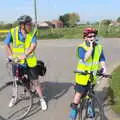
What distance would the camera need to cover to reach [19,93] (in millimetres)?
8344

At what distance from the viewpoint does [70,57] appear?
758 inches

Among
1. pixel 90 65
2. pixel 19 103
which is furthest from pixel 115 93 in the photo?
pixel 90 65

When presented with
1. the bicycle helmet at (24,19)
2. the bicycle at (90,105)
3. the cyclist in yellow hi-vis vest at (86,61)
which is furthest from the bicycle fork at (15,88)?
the bicycle at (90,105)

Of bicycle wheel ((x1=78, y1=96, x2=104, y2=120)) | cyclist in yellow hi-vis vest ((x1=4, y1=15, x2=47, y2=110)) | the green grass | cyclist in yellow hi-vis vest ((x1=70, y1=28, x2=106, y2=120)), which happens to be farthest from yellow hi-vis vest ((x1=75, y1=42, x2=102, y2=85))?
cyclist in yellow hi-vis vest ((x1=4, y1=15, x2=47, y2=110))

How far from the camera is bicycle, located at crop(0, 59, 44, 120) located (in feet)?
26.3

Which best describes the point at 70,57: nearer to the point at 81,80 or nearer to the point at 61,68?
the point at 61,68

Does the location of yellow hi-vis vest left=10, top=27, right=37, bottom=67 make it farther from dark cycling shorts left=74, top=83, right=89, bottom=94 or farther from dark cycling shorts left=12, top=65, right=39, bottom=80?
dark cycling shorts left=74, top=83, right=89, bottom=94

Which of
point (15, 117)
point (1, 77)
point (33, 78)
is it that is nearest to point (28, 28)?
point (33, 78)

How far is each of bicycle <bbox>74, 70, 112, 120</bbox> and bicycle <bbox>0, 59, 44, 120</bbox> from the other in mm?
1455

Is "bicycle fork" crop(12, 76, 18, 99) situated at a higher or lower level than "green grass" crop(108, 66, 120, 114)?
higher

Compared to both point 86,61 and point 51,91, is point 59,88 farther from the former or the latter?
point 86,61

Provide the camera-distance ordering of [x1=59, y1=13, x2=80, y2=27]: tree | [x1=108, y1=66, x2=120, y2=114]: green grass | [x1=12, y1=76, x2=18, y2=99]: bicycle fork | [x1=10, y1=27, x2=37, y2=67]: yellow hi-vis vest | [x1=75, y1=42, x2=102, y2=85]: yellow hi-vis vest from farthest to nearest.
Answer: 1. [x1=59, y1=13, x2=80, y2=27]: tree
2. [x1=108, y1=66, x2=120, y2=114]: green grass
3. [x1=10, y1=27, x2=37, y2=67]: yellow hi-vis vest
4. [x1=12, y1=76, x2=18, y2=99]: bicycle fork
5. [x1=75, y1=42, x2=102, y2=85]: yellow hi-vis vest

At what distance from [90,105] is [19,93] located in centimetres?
187

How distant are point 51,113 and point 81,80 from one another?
1725mm
